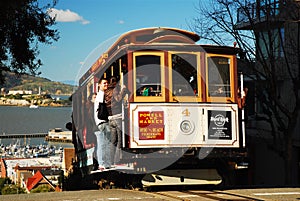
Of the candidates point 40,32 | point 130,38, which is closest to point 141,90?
point 130,38

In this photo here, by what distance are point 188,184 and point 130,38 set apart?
354 cm

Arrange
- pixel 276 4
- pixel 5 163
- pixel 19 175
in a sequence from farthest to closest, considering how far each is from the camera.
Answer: pixel 5 163 → pixel 19 175 → pixel 276 4

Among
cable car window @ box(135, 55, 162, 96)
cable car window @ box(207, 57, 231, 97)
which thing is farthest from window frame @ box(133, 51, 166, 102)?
cable car window @ box(207, 57, 231, 97)

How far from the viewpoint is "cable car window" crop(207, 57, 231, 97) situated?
13727 mm

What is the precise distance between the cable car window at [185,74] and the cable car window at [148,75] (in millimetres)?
428

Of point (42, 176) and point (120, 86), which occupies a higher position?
point (120, 86)

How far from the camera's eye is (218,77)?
1389cm

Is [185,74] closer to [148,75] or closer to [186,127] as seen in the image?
[148,75]

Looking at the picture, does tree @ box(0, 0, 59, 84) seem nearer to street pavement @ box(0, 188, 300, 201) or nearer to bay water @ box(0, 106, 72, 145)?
street pavement @ box(0, 188, 300, 201)

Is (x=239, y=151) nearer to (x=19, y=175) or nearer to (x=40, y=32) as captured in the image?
(x=40, y=32)

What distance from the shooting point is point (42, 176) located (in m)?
46.1

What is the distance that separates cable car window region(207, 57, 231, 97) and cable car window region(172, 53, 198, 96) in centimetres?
35

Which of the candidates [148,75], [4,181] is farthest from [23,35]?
[4,181]

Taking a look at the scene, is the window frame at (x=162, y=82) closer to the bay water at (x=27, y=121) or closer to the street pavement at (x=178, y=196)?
the street pavement at (x=178, y=196)
